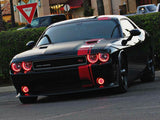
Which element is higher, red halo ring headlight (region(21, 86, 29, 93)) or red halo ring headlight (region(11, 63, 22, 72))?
red halo ring headlight (region(11, 63, 22, 72))

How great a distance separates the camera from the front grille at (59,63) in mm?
8094

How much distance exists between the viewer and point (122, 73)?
8555 mm

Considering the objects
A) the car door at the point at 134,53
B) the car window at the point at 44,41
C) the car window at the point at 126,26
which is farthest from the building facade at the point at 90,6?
the car window at the point at 44,41

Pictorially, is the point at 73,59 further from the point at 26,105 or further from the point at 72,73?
the point at 26,105

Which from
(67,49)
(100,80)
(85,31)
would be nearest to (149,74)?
(85,31)

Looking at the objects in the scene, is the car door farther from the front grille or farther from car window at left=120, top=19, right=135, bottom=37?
the front grille

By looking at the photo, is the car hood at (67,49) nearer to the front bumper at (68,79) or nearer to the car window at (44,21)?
the front bumper at (68,79)

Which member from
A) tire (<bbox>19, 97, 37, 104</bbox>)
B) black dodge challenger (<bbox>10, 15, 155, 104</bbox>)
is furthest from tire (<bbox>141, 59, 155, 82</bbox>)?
tire (<bbox>19, 97, 37, 104</bbox>)

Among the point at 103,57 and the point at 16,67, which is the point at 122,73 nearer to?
the point at 103,57

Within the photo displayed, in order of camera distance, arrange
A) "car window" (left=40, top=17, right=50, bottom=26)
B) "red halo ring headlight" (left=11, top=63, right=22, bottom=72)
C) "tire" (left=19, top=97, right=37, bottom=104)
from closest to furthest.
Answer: "red halo ring headlight" (left=11, top=63, right=22, bottom=72), "tire" (left=19, top=97, right=37, bottom=104), "car window" (left=40, top=17, right=50, bottom=26)

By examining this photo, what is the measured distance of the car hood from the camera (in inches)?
321

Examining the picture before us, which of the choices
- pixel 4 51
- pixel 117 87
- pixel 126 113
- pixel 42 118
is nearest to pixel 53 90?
pixel 117 87

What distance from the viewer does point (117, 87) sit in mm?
8398

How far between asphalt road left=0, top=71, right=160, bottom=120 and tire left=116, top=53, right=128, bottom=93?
13cm
